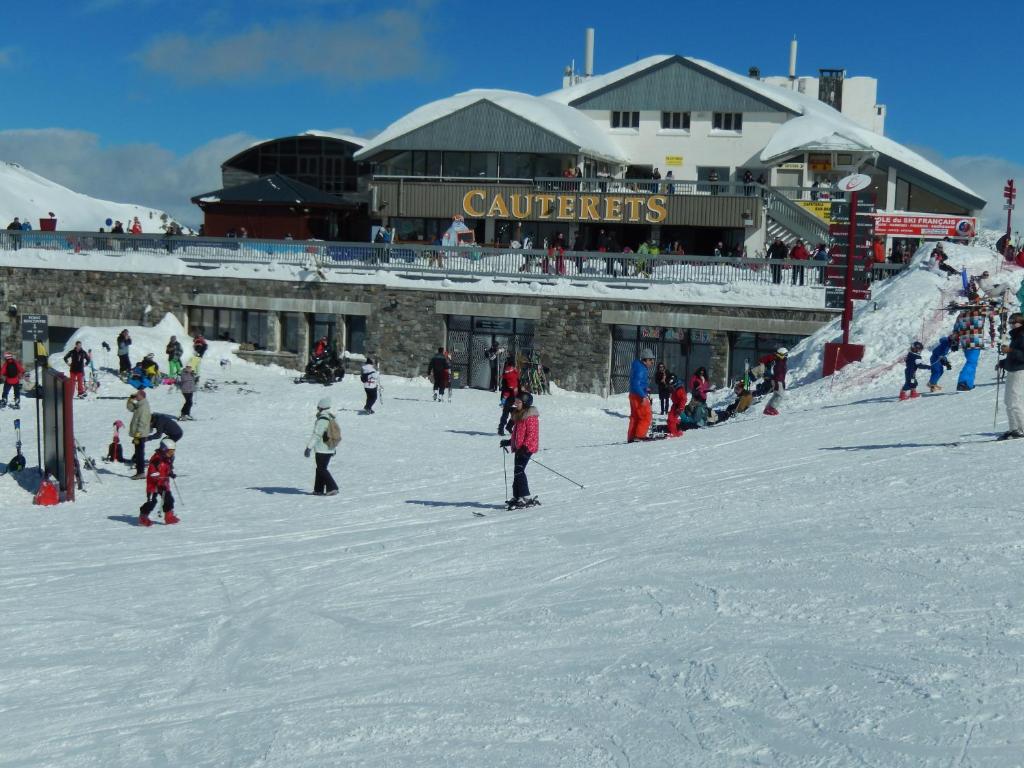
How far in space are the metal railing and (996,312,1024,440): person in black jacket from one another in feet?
48.5

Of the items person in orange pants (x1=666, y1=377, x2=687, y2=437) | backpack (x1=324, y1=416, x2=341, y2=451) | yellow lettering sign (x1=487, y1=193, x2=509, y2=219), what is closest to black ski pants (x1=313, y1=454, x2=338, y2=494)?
backpack (x1=324, y1=416, x2=341, y2=451)

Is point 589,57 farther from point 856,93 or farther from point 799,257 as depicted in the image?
point 799,257

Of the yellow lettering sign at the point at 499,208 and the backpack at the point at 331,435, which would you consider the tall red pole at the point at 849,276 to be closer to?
the backpack at the point at 331,435

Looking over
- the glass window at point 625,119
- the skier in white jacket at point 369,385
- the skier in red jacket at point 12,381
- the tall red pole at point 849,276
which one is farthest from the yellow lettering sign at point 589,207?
the skier in red jacket at point 12,381

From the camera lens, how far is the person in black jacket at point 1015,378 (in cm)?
1304

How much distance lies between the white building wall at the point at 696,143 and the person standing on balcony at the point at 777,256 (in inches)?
384

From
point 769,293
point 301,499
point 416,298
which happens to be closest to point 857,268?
point 769,293

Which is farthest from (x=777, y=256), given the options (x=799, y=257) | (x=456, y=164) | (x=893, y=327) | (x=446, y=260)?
(x=456, y=164)

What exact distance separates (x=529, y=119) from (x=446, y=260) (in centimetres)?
778

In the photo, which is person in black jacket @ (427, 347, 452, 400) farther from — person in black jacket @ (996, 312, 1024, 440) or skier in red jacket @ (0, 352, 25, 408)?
person in black jacket @ (996, 312, 1024, 440)

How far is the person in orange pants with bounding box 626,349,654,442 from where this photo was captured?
19.1 meters

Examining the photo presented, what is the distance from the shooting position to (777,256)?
2975 cm

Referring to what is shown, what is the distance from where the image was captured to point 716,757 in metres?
5.96

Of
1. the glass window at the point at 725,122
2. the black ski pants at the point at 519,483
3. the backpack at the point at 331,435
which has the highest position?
the glass window at the point at 725,122
